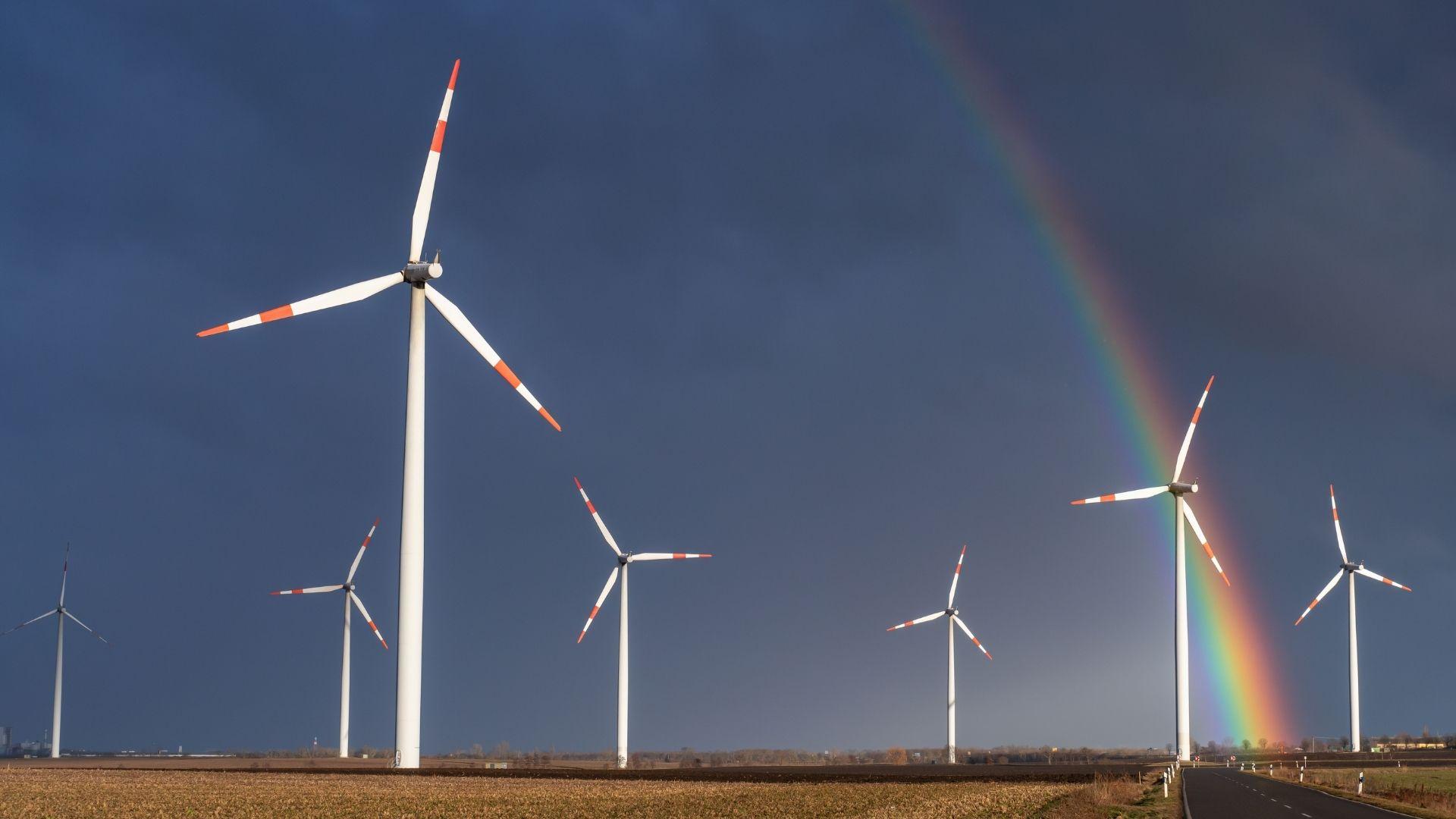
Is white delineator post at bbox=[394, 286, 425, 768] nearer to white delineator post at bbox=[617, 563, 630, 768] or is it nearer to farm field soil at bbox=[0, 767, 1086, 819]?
farm field soil at bbox=[0, 767, 1086, 819]

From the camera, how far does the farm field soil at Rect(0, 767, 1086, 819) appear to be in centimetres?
5234

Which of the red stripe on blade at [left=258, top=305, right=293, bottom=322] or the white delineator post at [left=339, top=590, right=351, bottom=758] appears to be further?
the white delineator post at [left=339, top=590, right=351, bottom=758]

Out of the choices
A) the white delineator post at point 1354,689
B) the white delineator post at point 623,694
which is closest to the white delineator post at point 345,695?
the white delineator post at point 623,694

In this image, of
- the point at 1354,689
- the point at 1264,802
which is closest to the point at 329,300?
the point at 1264,802

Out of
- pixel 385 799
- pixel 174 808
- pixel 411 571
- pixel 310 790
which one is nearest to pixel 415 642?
pixel 411 571

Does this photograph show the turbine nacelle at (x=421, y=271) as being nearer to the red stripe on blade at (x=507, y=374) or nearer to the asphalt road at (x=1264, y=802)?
the red stripe on blade at (x=507, y=374)

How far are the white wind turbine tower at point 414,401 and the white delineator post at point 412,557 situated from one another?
0.04m

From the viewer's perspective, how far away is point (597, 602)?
5128 inches

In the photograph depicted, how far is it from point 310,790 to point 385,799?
10.2 metres

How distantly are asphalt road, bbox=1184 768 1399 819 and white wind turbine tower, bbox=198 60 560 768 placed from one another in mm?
34643

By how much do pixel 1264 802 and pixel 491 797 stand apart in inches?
1347

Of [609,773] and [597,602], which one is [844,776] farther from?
[597,602]

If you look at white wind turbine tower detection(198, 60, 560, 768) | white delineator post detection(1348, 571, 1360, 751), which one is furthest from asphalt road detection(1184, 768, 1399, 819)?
white delineator post detection(1348, 571, 1360, 751)

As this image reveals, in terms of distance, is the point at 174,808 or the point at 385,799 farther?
the point at 385,799
